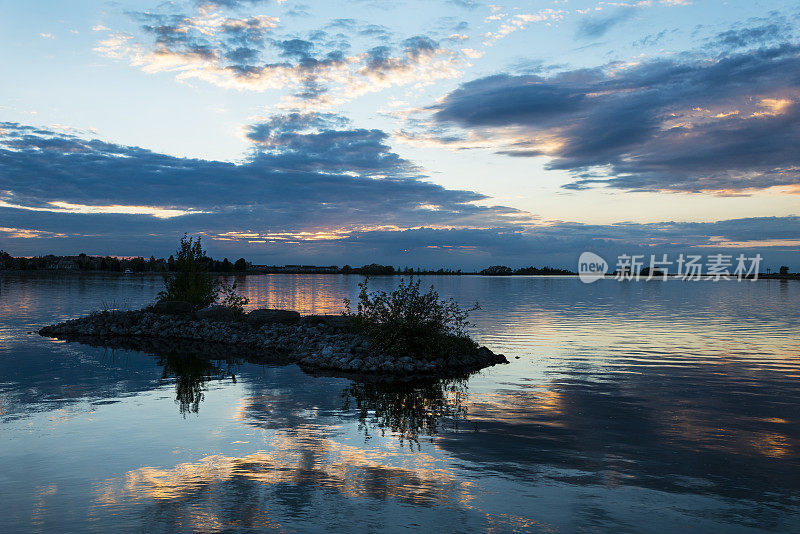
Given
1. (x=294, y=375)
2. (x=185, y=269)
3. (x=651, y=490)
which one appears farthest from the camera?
(x=185, y=269)

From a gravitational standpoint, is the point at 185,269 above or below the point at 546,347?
above

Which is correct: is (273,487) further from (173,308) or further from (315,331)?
(173,308)

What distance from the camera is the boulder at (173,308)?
37.1m

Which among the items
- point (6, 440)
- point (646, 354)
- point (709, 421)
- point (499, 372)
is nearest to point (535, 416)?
point (709, 421)

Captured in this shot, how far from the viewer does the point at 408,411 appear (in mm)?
15812

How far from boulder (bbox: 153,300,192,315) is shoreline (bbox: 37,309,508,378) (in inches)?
14.1

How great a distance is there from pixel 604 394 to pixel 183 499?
1401 centimetres

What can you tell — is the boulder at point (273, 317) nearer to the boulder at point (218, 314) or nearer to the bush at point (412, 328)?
the boulder at point (218, 314)

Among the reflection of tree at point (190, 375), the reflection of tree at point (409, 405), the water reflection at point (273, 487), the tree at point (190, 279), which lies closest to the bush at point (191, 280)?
the tree at point (190, 279)

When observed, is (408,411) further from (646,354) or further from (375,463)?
(646,354)

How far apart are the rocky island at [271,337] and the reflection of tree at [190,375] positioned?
298 cm

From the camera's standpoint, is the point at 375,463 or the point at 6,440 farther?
the point at 6,440

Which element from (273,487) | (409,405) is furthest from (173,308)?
(273,487)

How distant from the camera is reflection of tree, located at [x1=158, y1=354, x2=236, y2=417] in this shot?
1682cm
